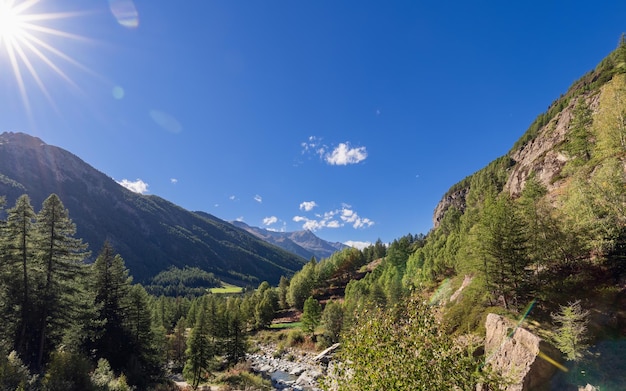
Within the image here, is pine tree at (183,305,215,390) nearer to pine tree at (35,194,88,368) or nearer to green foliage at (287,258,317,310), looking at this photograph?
pine tree at (35,194,88,368)

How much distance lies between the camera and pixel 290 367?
212 feet

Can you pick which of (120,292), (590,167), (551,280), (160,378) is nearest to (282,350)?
(160,378)

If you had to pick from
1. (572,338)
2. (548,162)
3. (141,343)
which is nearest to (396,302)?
(572,338)

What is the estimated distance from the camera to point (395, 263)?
11525cm

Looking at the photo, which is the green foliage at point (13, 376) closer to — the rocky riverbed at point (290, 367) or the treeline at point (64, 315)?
the treeline at point (64, 315)

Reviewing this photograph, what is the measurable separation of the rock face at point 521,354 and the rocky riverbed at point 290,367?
22.0 metres

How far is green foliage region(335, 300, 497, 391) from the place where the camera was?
11.0 m

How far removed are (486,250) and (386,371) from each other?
28.8 m

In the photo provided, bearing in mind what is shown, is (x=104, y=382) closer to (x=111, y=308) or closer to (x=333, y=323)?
(x=111, y=308)

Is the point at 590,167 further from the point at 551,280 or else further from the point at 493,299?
the point at 493,299

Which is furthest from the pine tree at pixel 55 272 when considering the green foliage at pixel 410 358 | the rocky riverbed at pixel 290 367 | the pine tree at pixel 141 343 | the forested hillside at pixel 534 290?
the green foliage at pixel 410 358

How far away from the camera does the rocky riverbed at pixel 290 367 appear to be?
168ft

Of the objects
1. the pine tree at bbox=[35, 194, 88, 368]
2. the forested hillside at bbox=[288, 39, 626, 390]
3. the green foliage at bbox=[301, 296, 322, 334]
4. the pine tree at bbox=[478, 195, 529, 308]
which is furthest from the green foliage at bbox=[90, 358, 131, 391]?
the green foliage at bbox=[301, 296, 322, 334]

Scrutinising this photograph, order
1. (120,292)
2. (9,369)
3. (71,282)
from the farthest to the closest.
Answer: (120,292)
(71,282)
(9,369)
